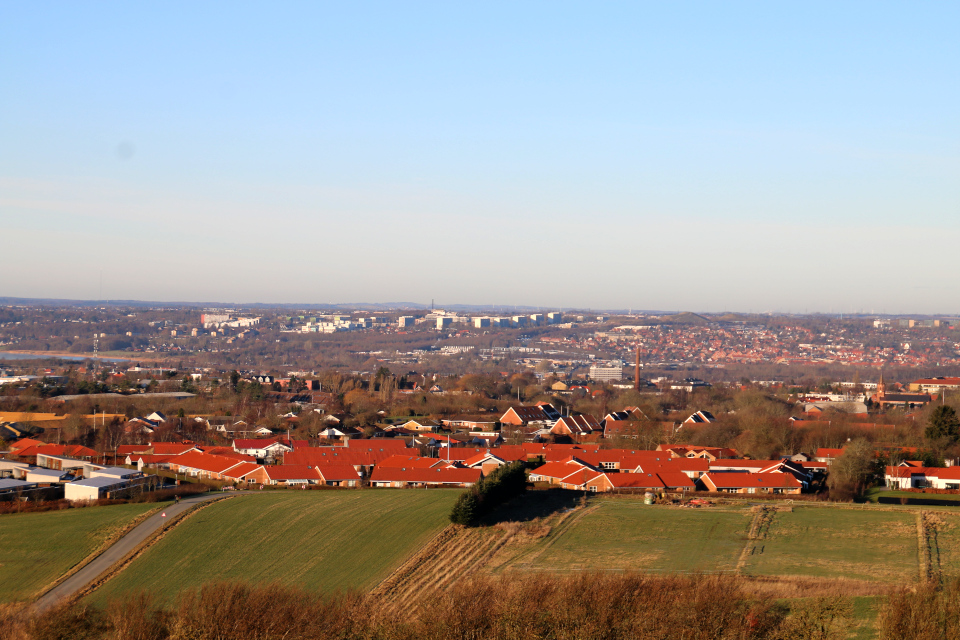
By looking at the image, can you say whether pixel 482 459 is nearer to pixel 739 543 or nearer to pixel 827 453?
pixel 827 453

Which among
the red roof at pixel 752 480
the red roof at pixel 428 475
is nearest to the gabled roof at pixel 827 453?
the red roof at pixel 752 480

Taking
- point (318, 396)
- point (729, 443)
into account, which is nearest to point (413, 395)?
point (318, 396)

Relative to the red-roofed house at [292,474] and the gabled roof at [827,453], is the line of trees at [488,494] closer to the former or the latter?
the red-roofed house at [292,474]

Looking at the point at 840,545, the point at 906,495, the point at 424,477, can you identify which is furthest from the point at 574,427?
the point at 840,545

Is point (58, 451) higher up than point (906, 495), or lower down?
lower down

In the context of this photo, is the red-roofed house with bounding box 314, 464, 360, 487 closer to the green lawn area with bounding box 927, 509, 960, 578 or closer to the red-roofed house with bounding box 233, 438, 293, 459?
the red-roofed house with bounding box 233, 438, 293, 459
